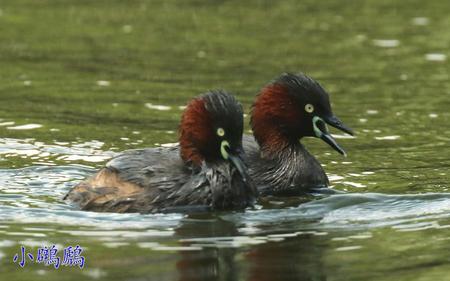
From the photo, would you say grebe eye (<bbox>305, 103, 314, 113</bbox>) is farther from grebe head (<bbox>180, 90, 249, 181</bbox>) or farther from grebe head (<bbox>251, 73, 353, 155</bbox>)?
grebe head (<bbox>180, 90, 249, 181</bbox>)

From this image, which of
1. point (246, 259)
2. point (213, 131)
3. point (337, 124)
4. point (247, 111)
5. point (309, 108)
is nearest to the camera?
point (246, 259)

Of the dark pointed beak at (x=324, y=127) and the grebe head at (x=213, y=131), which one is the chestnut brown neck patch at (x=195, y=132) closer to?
the grebe head at (x=213, y=131)

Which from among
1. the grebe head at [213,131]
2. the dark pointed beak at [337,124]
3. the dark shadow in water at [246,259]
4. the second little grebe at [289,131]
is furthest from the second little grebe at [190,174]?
the dark pointed beak at [337,124]

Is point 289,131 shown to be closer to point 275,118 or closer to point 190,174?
point 275,118

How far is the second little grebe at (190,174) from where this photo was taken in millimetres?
11523

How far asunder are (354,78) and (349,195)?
6.58 metres

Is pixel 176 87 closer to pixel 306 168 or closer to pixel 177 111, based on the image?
pixel 177 111

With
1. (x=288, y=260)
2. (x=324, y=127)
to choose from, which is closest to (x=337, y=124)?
(x=324, y=127)

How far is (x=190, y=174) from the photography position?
11.7 meters

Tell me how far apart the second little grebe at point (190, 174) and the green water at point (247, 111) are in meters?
0.23

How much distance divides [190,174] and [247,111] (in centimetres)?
488

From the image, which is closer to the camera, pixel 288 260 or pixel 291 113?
pixel 288 260

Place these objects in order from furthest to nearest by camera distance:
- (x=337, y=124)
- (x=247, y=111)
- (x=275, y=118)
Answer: (x=247, y=111) < (x=275, y=118) < (x=337, y=124)

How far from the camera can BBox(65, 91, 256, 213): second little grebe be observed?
11.5 metres
